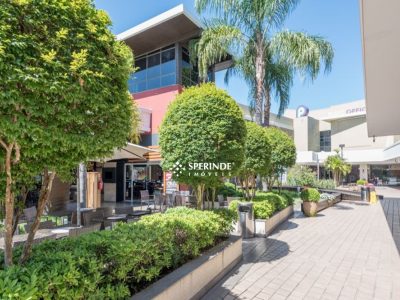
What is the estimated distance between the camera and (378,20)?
12.1ft

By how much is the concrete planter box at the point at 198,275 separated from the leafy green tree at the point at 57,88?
149cm

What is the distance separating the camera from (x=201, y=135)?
559cm

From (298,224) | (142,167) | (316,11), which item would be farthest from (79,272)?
(142,167)

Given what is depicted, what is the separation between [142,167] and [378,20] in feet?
50.2

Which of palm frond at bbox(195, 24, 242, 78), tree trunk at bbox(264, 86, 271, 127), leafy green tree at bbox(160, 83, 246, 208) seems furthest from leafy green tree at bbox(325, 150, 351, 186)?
leafy green tree at bbox(160, 83, 246, 208)

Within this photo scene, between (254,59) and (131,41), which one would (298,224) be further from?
(131,41)

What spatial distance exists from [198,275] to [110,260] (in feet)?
5.02

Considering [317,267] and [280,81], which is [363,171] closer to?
[280,81]

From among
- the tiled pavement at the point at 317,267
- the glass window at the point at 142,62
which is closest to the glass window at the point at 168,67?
the glass window at the point at 142,62

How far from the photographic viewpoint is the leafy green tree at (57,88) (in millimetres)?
2186

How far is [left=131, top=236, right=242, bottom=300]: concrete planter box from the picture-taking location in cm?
332

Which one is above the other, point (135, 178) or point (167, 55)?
point (167, 55)

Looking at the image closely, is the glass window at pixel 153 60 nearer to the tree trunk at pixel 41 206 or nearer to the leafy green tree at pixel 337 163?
the tree trunk at pixel 41 206

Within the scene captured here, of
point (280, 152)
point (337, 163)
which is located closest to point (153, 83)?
point (280, 152)
